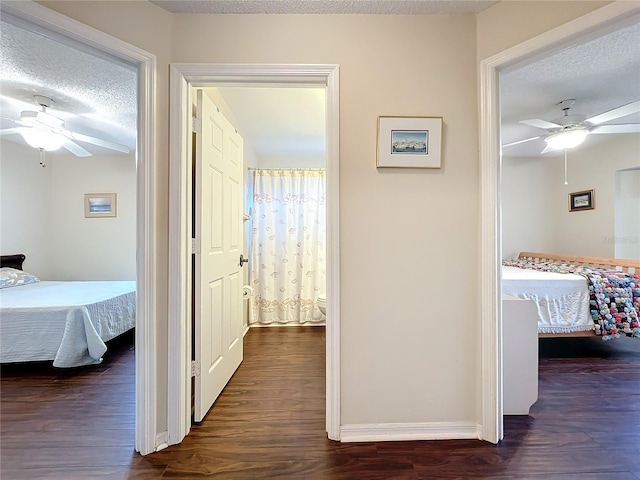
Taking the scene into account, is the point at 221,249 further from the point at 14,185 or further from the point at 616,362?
the point at 14,185

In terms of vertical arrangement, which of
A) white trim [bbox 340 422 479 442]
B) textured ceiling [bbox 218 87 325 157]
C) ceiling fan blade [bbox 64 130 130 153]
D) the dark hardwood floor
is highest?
textured ceiling [bbox 218 87 325 157]

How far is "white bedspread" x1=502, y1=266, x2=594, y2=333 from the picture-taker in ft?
7.97

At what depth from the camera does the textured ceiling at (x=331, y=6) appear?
1.40 meters

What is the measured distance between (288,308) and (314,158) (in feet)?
6.49

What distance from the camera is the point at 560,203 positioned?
408cm

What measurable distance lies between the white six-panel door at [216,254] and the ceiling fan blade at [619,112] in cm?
275

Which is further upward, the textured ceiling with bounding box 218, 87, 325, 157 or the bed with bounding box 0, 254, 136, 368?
the textured ceiling with bounding box 218, 87, 325, 157

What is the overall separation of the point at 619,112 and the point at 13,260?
6.08 meters

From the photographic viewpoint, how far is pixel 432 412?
1.50 meters

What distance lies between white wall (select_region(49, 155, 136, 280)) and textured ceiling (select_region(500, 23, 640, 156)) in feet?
14.9

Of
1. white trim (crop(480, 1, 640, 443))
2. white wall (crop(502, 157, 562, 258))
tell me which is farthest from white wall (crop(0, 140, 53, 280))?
white wall (crop(502, 157, 562, 258))

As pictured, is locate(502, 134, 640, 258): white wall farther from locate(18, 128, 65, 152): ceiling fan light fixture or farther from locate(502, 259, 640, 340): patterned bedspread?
locate(18, 128, 65, 152): ceiling fan light fixture

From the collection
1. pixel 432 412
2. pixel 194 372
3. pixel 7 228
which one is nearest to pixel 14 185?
pixel 7 228

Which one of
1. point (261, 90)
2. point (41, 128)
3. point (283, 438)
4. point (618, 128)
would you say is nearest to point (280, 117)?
point (261, 90)
